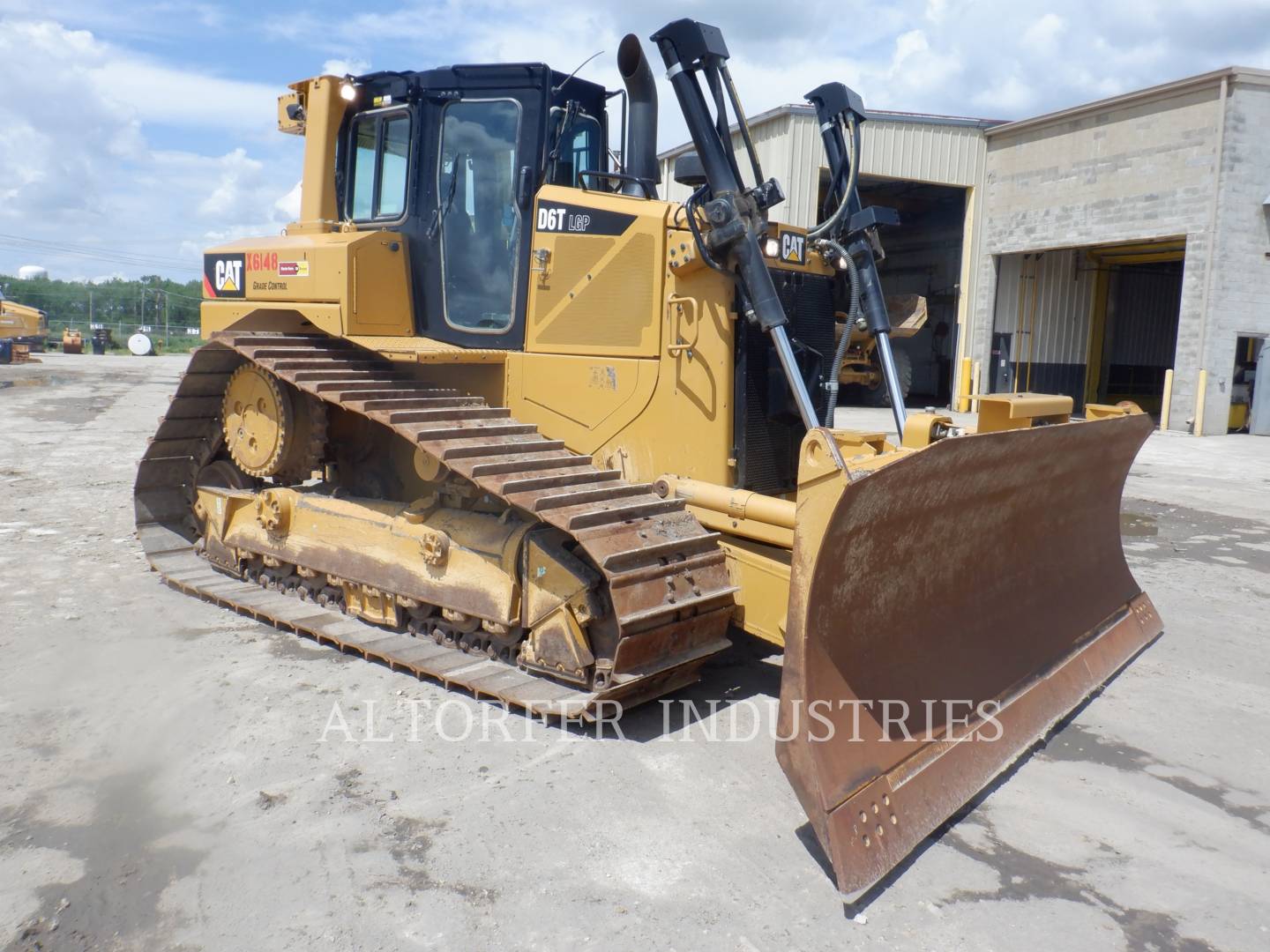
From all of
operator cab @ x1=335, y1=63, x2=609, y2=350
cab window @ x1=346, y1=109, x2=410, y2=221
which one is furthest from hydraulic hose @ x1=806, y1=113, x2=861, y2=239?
cab window @ x1=346, y1=109, x2=410, y2=221

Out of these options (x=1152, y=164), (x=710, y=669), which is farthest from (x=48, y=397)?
(x=1152, y=164)

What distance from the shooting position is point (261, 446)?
6062 mm

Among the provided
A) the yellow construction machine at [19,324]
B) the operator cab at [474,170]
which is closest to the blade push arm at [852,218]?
the operator cab at [474,170]

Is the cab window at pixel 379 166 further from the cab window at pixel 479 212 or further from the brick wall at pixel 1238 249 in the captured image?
the brick wall at pixel 1238 249

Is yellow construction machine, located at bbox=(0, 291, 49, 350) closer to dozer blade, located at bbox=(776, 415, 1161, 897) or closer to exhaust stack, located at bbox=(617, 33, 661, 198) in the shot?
exhaust stack, located at bbox=(617, 33, 661, 198)

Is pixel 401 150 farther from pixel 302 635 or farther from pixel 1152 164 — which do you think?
pixel 1152 164

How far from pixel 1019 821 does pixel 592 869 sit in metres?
1.59

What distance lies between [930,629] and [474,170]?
137 inches

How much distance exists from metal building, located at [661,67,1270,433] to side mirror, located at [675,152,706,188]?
14659mm

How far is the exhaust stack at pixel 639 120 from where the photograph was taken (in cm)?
568

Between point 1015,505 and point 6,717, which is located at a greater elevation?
point 1015,505

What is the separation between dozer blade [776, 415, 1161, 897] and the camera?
335cm

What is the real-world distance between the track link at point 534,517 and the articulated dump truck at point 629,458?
0.02m

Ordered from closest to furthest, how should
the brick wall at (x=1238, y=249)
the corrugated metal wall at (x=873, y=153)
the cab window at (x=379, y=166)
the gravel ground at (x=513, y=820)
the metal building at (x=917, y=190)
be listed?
the gravel ground at (x=513, y=820) < the cab window at (x=379, y=166) < the brick wall at (x=1238, y=249) < the corrugated metal wall at (x=873, y=153) < the metal building at (x=917, y=190)
